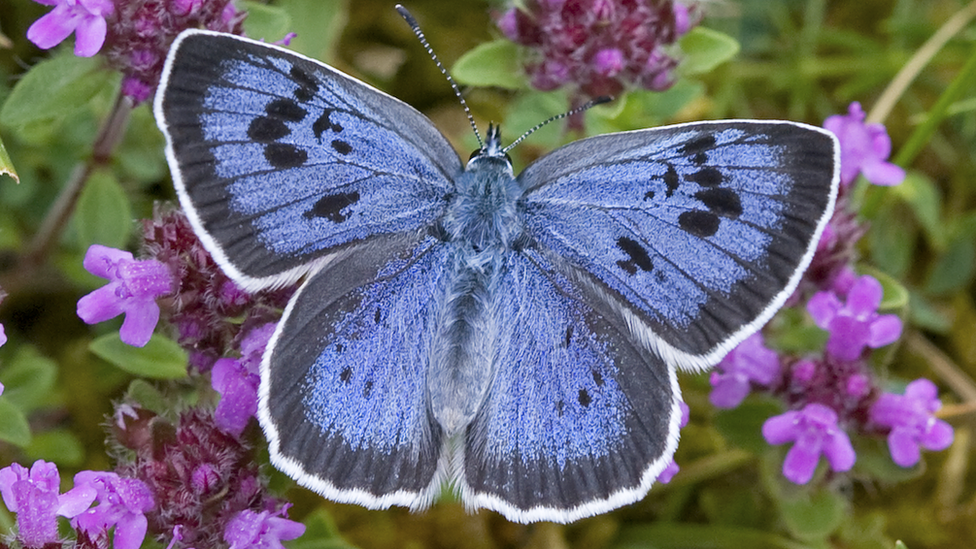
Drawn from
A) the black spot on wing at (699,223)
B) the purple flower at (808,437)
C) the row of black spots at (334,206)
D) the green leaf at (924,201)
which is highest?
the row of black spots at (334,206)

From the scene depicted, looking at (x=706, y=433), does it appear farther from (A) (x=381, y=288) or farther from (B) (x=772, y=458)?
(A) (x=381, y=288)

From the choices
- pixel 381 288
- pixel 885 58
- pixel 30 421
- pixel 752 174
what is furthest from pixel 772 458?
pixel 30 421

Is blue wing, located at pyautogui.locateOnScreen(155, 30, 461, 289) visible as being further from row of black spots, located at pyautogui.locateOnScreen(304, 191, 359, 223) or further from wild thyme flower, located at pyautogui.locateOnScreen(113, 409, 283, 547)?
wild thyme flower, located at pyautogui.locateOnScreen(113, 409, 283, 547)

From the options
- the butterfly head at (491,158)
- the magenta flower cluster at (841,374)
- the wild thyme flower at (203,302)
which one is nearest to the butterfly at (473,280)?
the butterfly head at (491,158)

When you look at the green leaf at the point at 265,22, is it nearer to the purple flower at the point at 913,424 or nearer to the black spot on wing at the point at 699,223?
the black spot on wing at the point at 699,223

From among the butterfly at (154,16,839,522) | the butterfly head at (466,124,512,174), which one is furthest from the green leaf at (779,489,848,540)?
the butterfly head at (466,124,512,174)

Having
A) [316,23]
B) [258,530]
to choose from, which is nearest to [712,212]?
[258,530]

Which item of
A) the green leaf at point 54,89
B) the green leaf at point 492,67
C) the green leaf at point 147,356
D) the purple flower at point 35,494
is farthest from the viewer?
the green leaf at point 492,67
